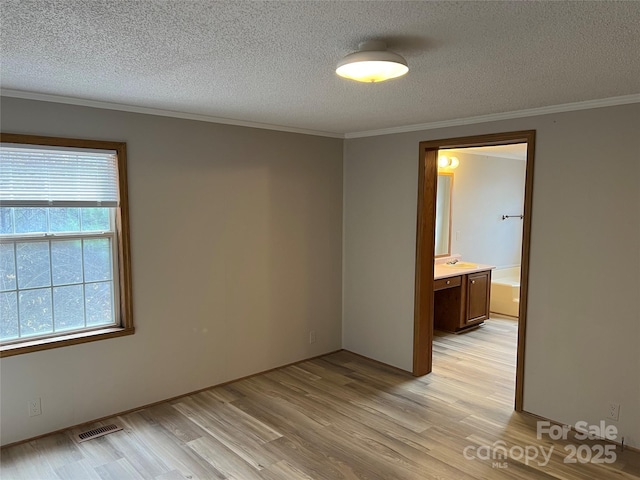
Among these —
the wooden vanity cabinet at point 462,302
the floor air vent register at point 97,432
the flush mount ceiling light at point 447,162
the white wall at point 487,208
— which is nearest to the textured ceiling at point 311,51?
the floor air vent register at point 97,432

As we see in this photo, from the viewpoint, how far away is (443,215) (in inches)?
242

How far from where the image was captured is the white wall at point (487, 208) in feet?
21.0

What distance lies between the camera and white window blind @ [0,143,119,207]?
2.94 metres

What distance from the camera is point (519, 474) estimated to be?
9.06 feet

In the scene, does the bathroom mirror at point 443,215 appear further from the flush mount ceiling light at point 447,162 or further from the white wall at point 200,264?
the white wall at point 200,264

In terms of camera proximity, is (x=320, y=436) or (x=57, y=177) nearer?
(x=57, y=177)

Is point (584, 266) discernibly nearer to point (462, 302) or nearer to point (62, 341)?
point (462, 302)

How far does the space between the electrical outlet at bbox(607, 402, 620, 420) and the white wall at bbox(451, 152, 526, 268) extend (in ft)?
11.1

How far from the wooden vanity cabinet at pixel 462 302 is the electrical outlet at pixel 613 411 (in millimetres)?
2377

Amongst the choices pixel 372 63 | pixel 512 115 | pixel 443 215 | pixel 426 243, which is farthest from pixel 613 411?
pixel 443 215

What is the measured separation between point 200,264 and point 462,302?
10.8ft

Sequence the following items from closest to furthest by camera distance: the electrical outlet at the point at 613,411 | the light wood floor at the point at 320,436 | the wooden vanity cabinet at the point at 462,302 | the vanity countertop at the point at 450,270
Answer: the light wood floor at the point at 320,436 < the electrical outlet at the point at 613,411 < the vanity countertop at the point at 450,270 < the wooden vanity cabinet at the point at 462,302

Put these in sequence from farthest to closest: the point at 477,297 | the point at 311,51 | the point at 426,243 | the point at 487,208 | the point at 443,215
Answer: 1. the point at 487,208
2. the point at 443,215
3. the point at 477,297
4. the point at 426,243
5. the point at 311,51

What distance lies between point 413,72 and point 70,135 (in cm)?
231
